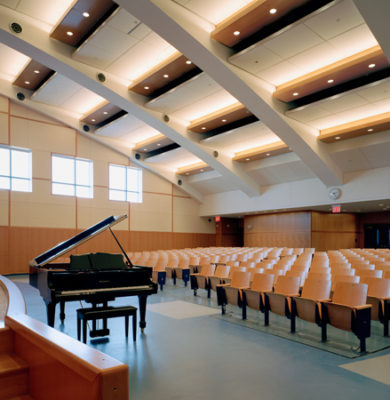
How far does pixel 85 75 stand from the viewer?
11.5 meters

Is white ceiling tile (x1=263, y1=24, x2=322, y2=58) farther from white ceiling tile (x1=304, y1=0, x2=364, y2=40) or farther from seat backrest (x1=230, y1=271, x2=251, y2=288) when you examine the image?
seat backrest (x1=230, y1=271, x2=251, y2=288)

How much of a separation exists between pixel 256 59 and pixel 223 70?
0.93 meters

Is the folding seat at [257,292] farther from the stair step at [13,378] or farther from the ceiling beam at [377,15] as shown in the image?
the ceiling beam at [377,15]

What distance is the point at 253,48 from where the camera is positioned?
30.6 feet

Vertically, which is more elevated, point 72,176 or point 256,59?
point 256,59

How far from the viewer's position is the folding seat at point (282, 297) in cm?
520

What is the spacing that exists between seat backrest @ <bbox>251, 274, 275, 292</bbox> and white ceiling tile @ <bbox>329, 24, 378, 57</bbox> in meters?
6.23

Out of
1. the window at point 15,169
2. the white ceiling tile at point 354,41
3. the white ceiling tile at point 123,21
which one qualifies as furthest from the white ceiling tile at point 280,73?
the window at point 15,169

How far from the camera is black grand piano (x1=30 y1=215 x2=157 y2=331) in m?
4.61

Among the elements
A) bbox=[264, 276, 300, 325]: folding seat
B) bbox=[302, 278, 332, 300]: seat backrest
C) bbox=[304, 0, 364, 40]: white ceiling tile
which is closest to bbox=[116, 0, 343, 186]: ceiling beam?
bbox=[304, 0, 364, 40]: white ceiling tile

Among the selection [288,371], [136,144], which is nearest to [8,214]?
[136,144]

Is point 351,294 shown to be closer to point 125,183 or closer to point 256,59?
point 256,59

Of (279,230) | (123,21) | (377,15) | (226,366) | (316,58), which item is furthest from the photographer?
(279,230)

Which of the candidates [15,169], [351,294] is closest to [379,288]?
[351,294]
